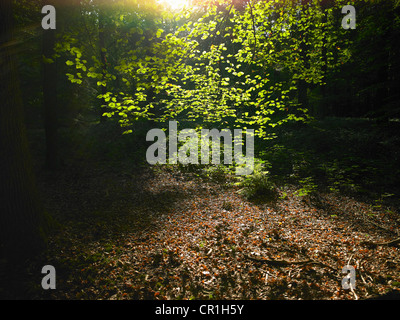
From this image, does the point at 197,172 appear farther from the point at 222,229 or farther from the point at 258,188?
the point at 222,229

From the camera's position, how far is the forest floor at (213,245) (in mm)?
3861

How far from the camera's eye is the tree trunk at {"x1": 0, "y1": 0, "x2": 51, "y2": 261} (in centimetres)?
360

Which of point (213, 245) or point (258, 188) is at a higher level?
point (258, 188)

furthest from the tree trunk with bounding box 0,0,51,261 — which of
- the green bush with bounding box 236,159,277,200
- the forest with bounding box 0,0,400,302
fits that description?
the green bush with bounding box 236,159,277,200

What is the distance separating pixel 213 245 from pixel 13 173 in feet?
14.5

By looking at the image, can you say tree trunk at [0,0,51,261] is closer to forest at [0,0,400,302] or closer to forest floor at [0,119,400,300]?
forest at [0,0,400,302]

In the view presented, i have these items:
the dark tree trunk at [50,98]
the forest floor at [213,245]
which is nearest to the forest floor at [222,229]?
the forest floor at [213,245]

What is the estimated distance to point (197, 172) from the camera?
1091 centimetres

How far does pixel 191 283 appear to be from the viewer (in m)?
4.03

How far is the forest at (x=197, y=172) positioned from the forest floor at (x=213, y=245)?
0.12ft

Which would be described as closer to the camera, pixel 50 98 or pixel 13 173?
pixel 13 173

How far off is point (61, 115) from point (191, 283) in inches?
482

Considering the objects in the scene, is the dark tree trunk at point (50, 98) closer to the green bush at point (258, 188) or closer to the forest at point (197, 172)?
the forest at point (197, 172)

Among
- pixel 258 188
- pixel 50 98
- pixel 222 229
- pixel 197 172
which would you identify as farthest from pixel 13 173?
pixel 197 172
